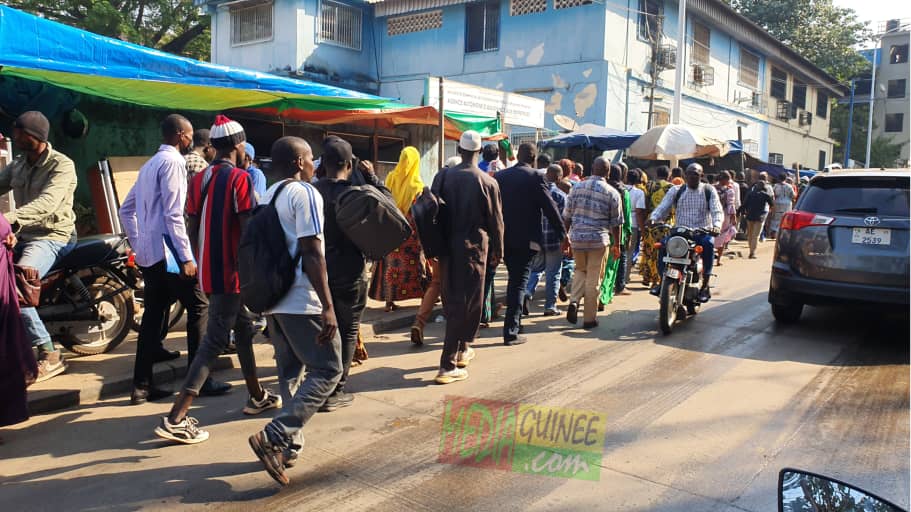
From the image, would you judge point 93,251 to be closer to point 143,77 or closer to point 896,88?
point 143,77

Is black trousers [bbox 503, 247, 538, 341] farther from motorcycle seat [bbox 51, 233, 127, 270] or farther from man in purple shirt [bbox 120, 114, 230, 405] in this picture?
motorcycle seat [bbox 51, 233, 127, 270]

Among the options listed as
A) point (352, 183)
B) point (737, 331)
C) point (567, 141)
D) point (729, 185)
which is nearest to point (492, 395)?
point (352, 183)

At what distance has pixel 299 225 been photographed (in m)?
3.32

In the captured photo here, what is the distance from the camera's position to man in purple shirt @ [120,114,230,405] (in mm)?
4250

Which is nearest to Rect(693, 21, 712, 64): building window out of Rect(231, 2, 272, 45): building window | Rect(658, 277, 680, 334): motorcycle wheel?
Rect(231, 2, 272, 45): building window

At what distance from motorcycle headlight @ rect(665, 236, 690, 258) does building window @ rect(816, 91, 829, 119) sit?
104 feet

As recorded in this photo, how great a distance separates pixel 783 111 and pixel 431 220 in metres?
29.2

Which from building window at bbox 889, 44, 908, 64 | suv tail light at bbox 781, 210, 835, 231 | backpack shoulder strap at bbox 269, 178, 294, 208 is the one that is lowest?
suv tail light at bbox 781, 210, 835, 231

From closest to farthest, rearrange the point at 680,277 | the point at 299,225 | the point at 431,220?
the point at 299,225 < the point at 431,220 < the point at 680,277

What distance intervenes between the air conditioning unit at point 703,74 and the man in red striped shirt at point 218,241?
67.5 ft

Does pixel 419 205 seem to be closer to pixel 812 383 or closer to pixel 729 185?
pixel 812 383

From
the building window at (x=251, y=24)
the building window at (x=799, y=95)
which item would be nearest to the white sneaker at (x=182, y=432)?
the building window at (x=251, y=24)

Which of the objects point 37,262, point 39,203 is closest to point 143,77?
point 39,203

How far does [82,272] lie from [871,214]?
6.94 m
